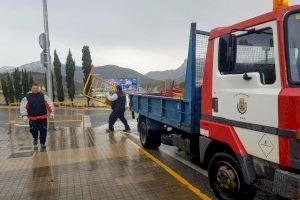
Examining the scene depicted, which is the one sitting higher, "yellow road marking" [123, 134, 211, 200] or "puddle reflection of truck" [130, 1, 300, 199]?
"puddle reflection of truck" [130, 1, 300, 199]

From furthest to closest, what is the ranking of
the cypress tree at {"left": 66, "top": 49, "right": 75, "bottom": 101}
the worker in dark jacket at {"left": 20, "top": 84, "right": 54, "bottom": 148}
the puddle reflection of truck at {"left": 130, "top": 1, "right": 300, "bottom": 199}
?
the cypress tree at {"left": 66, "top": 49, "right": 75, "bottom": 101} < the worker in dark jacket at {"left": 20, "top": 84, "right": 54, "bottom": 148} < the puddle reflection of truck at {"left": 130, "top": 1, "right": 300, "bottom": 199}

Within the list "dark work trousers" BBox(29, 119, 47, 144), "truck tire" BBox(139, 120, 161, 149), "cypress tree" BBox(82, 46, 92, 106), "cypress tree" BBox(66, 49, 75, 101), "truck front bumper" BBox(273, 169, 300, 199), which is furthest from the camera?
"cypress tree" BBox(82, 46, 92, 106)

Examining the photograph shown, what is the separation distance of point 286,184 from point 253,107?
100cm

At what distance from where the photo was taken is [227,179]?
5.26m

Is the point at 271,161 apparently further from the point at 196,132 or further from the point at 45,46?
the point at 45,46

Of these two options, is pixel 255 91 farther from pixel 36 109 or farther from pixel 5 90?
pixel 5 90

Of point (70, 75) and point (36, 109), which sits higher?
point (70, 75)

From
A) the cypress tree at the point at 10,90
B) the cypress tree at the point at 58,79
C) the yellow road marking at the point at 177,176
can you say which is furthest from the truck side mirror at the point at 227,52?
the cypress tree at the point at 10,90

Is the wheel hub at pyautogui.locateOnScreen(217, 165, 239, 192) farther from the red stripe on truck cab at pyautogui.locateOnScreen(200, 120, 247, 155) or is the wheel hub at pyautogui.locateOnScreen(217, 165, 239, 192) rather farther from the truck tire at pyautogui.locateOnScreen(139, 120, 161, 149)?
the truck tire at pyautogui.locateOnScreen(139, 120, 161, 149)

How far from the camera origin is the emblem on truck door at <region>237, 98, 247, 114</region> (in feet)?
15.9

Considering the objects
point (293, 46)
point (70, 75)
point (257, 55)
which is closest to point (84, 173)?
point (257, 55)

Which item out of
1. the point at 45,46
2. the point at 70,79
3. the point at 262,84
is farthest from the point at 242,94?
the point at 70,79

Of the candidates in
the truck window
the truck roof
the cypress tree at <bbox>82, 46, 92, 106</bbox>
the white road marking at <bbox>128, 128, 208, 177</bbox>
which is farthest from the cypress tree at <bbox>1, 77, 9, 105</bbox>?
the truck window

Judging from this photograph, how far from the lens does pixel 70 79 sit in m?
34.4
